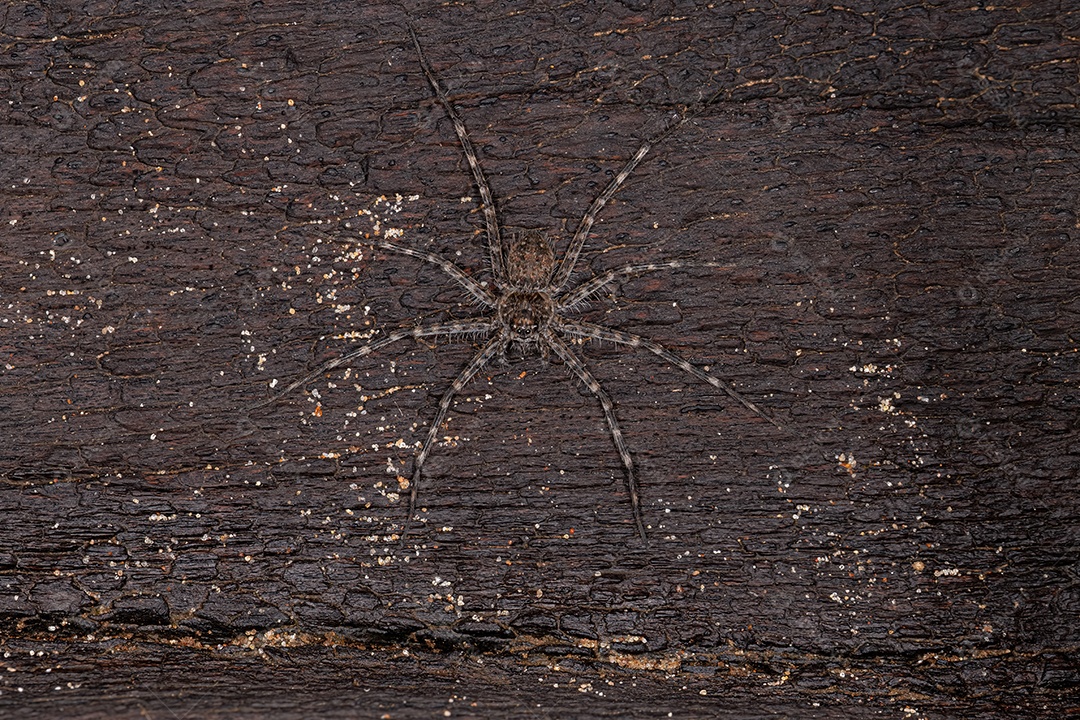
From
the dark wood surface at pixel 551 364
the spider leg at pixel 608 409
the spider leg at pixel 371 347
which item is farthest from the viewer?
the spider leg at pixel 371 347

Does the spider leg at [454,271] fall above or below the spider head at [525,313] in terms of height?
above

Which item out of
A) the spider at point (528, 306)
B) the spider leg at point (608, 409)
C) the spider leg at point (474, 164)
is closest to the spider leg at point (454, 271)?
the spider at point (528, 306)

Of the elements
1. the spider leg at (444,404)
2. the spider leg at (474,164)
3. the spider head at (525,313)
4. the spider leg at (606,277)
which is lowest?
the spider leg at (444,404)

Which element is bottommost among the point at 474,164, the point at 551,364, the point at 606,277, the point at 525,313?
the point at 551,364

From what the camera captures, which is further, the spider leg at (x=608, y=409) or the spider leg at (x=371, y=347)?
the spider leg at (x=371, y=347)

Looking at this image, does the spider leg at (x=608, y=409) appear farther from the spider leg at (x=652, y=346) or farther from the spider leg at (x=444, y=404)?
the spider leg at (x=444, y=404)

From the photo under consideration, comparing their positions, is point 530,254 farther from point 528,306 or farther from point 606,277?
point 606,277

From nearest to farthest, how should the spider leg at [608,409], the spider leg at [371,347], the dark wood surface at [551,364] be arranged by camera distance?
the dark wood surface at [551,364]
the spider leg at [608,409]
the spider leg at [371,347]

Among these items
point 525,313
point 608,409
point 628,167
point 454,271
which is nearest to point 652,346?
point 608,409

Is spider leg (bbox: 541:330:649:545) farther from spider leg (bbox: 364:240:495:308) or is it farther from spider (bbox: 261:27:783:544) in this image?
spider leg (bbox: 364:240:495:308)
